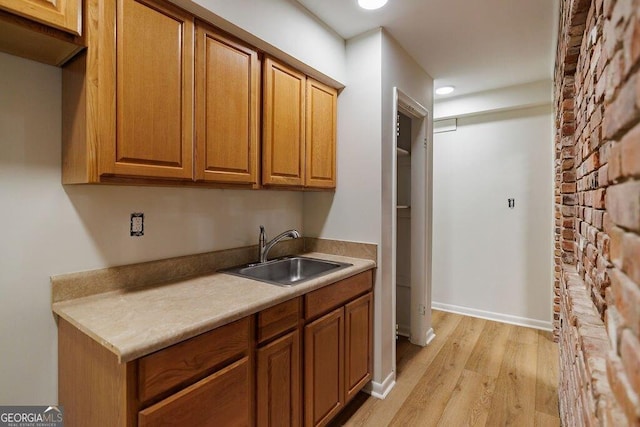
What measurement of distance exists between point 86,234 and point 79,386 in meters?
0.59

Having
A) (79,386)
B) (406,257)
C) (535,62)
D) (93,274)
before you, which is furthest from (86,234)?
(535,62)

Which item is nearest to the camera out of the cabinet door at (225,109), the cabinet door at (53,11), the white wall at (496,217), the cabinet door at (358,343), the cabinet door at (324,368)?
the cabinet door at (53,11)

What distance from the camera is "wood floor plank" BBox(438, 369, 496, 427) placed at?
1.89 metres

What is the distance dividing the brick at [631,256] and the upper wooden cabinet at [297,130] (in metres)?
1.50

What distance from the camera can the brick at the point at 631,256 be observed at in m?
0.50

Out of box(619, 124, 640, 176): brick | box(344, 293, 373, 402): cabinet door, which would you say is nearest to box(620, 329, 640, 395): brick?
box(619, 124, 640, 176): brick

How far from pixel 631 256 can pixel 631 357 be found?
160mm

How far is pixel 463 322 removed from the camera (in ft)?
11.1

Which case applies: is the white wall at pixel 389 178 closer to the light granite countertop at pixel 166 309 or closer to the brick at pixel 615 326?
the light granite countertop at pixel 166 309

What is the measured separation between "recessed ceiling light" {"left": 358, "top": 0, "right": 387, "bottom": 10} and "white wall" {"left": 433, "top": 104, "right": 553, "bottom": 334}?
2.11m

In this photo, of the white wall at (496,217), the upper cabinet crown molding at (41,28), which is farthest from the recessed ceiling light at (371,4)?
the white wall at (496,217)

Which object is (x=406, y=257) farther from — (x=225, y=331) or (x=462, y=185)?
(x=225, y=331)

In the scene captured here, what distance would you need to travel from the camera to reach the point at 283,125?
188 centimetres

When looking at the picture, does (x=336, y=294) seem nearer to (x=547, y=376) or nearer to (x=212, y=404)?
(x=212, y=404)
